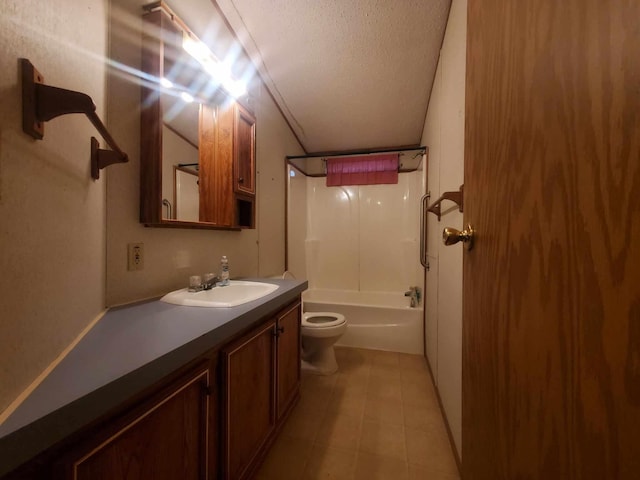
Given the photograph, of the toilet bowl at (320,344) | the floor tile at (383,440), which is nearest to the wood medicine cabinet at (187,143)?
the toilet bowl at (320,344)

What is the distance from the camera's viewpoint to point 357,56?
1801 millimetres

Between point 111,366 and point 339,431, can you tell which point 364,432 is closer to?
point 339,431

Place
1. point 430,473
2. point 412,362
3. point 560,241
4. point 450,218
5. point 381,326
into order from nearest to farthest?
point 560,241 → point 430,473 → point 450,218 → point 412,362 → point 381,326

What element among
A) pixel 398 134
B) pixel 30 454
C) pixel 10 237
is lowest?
pixel 30 454

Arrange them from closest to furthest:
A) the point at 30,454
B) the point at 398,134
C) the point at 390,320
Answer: the point at 30,454 → the point at 390,320 → the point at 398,134

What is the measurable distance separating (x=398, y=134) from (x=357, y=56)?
1327mm

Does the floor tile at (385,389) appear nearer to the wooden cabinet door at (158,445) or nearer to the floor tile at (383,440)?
the floor tile at (383,440)

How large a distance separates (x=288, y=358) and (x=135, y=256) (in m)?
0.96

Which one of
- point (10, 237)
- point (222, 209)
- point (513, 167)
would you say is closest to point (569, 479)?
point (513, 167)

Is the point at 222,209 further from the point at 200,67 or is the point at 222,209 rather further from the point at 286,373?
the point at 286,373

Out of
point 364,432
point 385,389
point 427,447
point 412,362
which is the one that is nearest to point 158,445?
point 364,432

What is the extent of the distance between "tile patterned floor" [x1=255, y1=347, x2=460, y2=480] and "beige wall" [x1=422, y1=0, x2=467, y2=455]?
15 centimetres

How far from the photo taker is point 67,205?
0.64m

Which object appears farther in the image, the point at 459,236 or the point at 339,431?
the point at 339,431
